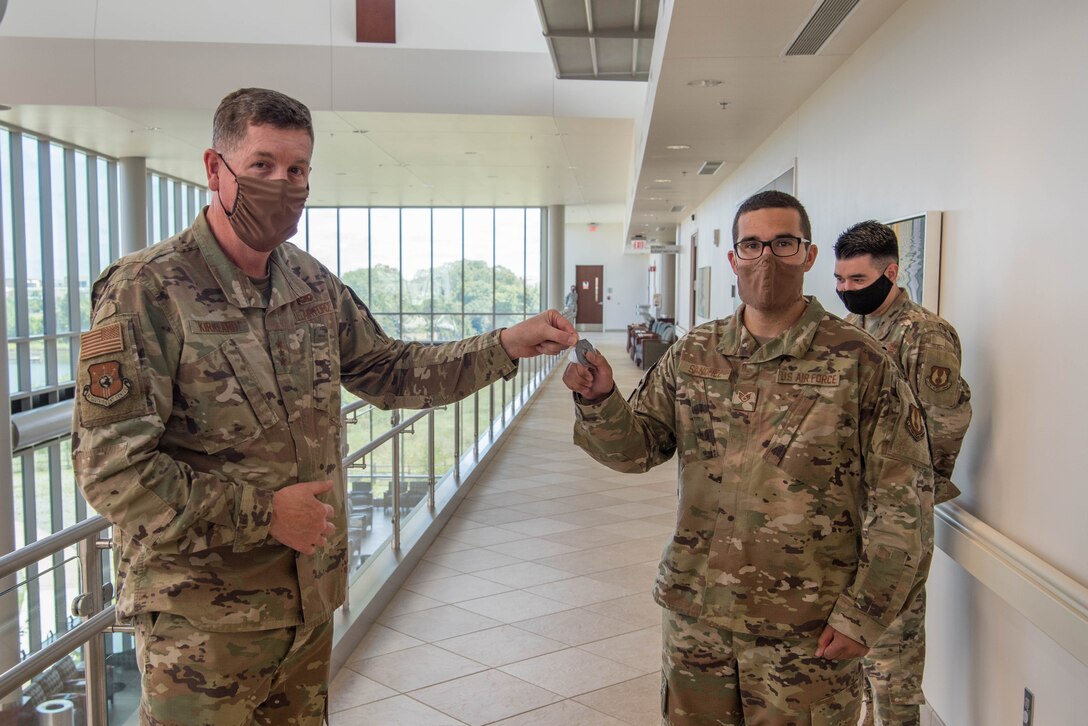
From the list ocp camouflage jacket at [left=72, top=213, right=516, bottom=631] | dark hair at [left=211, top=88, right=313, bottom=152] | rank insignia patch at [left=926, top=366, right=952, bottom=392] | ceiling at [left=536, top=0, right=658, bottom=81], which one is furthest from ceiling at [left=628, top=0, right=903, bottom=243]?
ocp camouflage jacket at [left=72, top=213, right=516, bottom=631]

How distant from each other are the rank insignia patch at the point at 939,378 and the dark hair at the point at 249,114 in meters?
2.06

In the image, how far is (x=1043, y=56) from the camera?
2498 millimetres

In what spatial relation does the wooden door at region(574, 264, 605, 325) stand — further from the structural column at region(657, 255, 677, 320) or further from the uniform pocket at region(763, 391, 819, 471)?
the uniform pocket at region(763, 391, 819, 471)

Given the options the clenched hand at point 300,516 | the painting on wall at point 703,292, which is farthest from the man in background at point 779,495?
the painting on wall at point 703,292

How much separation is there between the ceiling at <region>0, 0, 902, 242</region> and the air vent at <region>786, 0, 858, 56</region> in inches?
24.4

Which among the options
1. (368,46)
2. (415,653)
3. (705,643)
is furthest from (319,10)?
(705,643)

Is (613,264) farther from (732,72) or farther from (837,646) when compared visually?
(837,646)

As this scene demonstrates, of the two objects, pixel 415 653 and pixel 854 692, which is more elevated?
pixel 854 692

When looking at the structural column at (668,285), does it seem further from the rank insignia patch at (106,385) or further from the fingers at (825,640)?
the rank insignia patch at (106,385)

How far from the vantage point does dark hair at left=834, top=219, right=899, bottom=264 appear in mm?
2971

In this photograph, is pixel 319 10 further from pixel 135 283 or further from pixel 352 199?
pixel 352 199

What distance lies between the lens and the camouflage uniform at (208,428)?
1.51 m

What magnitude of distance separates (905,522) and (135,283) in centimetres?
169

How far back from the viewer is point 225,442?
168cm
